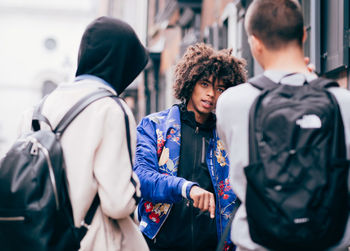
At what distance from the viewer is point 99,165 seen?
7.49 ft

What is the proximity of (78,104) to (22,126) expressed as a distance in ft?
1.42

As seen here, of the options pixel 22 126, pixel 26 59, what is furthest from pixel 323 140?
pixel 26 59

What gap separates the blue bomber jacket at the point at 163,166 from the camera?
295 centimetres

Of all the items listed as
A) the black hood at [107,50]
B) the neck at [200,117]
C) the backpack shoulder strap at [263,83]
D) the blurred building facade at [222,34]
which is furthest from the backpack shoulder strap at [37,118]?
the blurred building facade at [222,34]

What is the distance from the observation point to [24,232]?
2.22m

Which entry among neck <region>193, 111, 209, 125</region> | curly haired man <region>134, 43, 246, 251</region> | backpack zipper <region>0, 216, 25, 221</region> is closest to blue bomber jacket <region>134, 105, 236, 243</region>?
curly haired man <region>134, 43, 246, 251</region>

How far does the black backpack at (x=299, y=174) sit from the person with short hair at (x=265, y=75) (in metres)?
0.07

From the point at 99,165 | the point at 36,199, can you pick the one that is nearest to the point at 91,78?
the point at 99,165

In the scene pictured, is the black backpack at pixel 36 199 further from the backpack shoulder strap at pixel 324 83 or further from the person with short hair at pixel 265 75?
the backpack shoulder strap at pixel 324 83

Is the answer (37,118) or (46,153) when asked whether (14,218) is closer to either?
(46,153)

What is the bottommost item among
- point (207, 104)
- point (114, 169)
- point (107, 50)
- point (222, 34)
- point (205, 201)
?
point (205, 201)

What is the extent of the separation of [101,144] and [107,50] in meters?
0.44

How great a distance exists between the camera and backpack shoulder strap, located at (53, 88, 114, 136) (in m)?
2.31

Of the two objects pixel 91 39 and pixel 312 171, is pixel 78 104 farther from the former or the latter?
pixel 312 171
